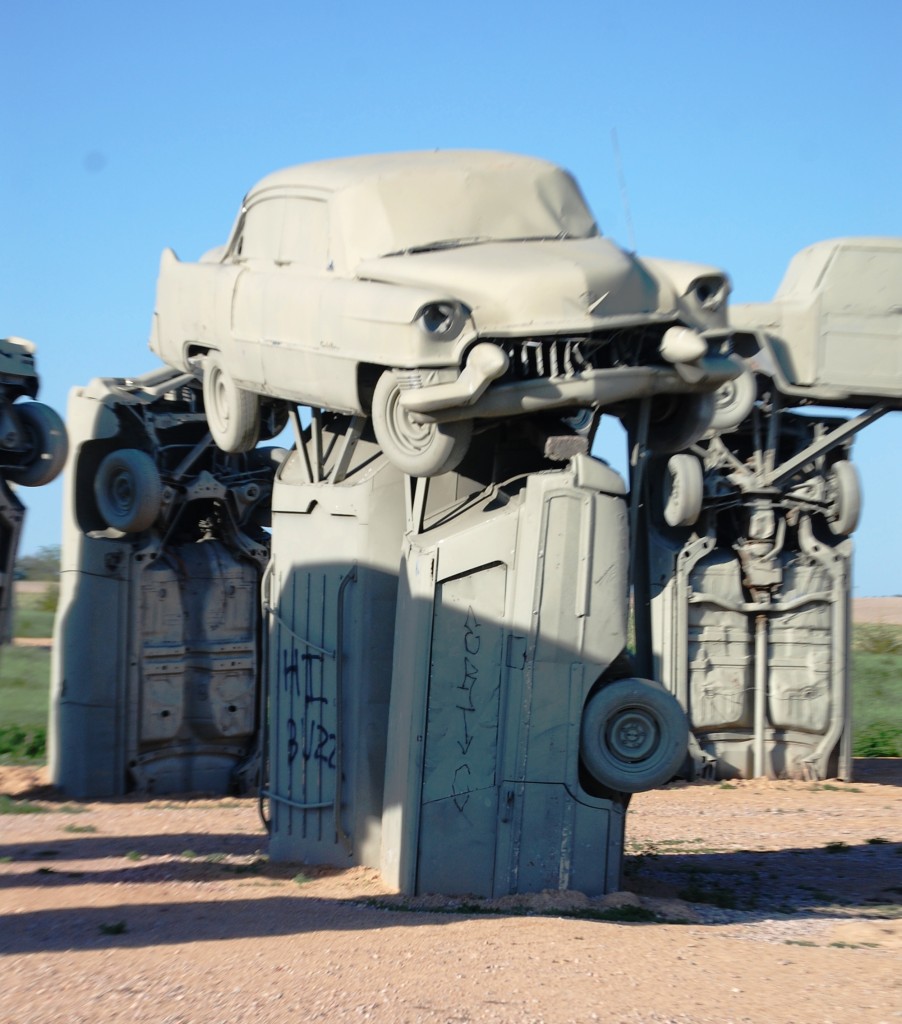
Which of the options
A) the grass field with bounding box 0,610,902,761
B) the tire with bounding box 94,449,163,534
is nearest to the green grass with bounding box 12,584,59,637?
the grass field with bounding box 0,610,902,761

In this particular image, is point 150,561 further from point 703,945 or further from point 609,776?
point 703,945

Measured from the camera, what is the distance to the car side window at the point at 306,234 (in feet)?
33.2

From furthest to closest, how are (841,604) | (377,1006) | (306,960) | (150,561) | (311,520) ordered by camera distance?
(841,604) → (150,561) → (311,520) → (306,960) → (377,1006)

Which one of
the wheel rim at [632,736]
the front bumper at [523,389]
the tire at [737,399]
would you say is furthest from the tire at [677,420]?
the tire at [737,399]

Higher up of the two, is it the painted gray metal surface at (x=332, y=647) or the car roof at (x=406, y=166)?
the car roof at (x=406, y=166)

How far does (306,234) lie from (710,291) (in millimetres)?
2785

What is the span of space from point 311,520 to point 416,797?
2391 millimetres

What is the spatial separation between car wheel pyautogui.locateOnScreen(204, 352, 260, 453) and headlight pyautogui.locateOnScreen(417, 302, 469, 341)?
7.92 ft

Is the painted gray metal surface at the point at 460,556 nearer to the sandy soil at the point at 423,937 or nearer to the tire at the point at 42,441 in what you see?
the sandy soil at the point at 423,937

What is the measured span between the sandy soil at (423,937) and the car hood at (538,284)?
11.2ft

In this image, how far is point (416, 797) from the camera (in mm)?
9258

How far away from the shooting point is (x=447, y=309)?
8.83 m

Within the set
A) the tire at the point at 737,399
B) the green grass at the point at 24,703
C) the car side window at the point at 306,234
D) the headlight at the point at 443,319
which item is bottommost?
the green grass at the point at 24,703

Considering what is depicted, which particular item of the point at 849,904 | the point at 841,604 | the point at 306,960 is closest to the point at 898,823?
the point at 841,604
